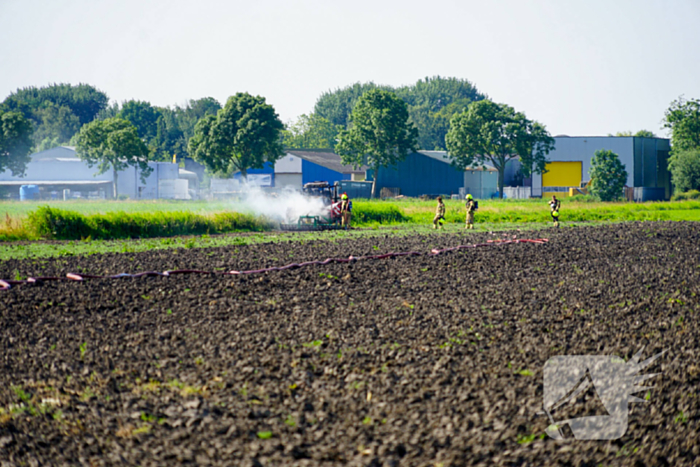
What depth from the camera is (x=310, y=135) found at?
14688cm

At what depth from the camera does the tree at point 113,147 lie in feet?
261

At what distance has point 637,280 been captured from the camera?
1545 centimetres

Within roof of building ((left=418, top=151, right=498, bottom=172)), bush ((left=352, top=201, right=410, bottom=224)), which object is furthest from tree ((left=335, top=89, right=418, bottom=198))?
bush ((left=352, top=201, right=410, bottom=224))

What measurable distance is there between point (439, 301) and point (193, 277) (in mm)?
5988

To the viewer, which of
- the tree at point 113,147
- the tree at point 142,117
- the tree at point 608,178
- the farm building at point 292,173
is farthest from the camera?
the tree at point 142,117

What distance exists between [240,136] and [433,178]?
79.2 feet

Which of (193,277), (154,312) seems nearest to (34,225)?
(193,277)

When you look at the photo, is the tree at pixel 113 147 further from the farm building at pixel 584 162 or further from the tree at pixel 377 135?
the farm building at pixel 584 162

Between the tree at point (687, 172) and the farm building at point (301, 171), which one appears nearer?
the tree at point (687, 172)

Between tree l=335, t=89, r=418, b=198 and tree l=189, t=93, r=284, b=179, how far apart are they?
838cm

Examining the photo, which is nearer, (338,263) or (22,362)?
(22,362)

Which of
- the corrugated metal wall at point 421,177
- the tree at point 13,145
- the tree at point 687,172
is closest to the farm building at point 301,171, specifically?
the corrugated metal wall at point 421,177

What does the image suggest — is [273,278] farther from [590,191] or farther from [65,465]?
[590,191]

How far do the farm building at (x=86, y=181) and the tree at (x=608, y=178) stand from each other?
4510cm
